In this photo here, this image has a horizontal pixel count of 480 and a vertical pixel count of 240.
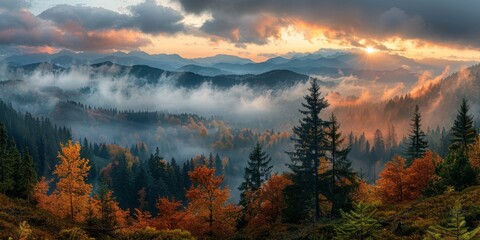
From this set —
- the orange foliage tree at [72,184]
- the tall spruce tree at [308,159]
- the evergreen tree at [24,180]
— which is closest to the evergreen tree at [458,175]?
the tall spruce tree at [308,159]

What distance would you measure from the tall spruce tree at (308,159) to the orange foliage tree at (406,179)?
24.5ft

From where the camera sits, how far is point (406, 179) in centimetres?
3922

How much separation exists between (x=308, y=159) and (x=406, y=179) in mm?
10371

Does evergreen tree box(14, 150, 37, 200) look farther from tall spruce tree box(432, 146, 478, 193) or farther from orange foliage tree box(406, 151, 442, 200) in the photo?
tall spruce tree box(432, 146, 478, 193)

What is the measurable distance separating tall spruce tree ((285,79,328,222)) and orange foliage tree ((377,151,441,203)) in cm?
746

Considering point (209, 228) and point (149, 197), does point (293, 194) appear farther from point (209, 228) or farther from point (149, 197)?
point (149, 197)

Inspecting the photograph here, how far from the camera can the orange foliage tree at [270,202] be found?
46188 millimetres

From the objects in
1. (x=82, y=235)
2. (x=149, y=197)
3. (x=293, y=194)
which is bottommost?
(x=149, y=197)

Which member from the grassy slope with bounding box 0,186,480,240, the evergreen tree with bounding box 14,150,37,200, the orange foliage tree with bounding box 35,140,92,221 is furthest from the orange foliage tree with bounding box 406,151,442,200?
the evergreen tree with bounding box 14,150,37,200

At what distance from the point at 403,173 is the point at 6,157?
55.6m

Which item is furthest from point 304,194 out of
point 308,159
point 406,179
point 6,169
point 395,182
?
point 6,169

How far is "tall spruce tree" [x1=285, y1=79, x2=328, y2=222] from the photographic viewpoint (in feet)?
135

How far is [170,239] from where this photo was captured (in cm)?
1255

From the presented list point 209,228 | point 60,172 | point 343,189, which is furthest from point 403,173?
point 60,172
